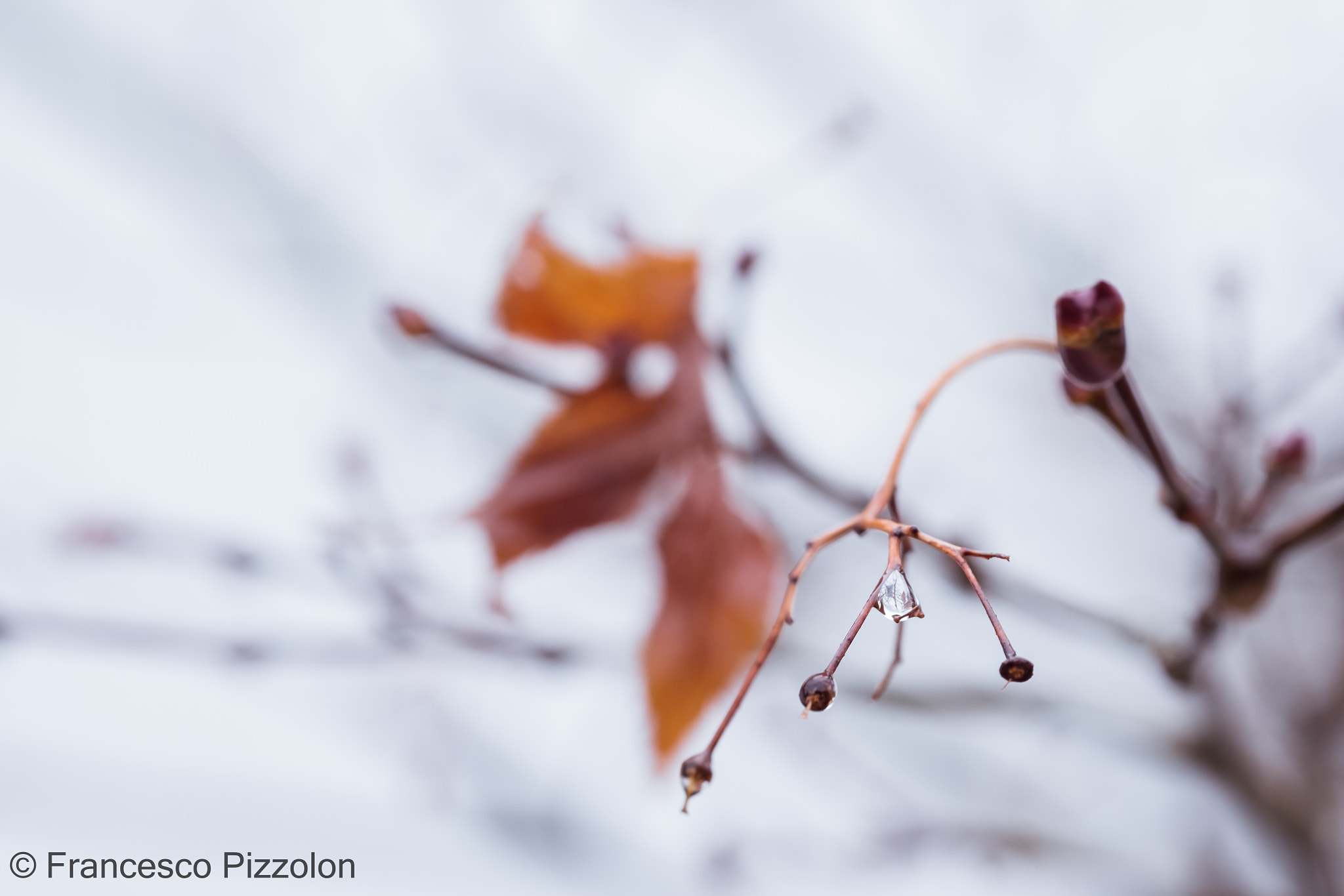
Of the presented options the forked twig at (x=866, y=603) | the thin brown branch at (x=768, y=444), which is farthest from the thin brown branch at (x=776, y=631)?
the thin brown branch at (x=768, y=444)

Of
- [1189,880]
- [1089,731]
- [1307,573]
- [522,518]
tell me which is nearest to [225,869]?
[522,518]

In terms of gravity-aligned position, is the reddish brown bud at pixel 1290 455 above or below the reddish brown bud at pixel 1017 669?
above

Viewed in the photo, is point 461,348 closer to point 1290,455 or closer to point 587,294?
point 587,294

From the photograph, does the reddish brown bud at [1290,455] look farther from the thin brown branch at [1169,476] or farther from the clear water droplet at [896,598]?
the clear water droplet at [896,598]

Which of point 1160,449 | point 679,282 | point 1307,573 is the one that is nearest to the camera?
point 1160,449

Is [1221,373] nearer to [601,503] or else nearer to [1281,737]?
[601,503]
